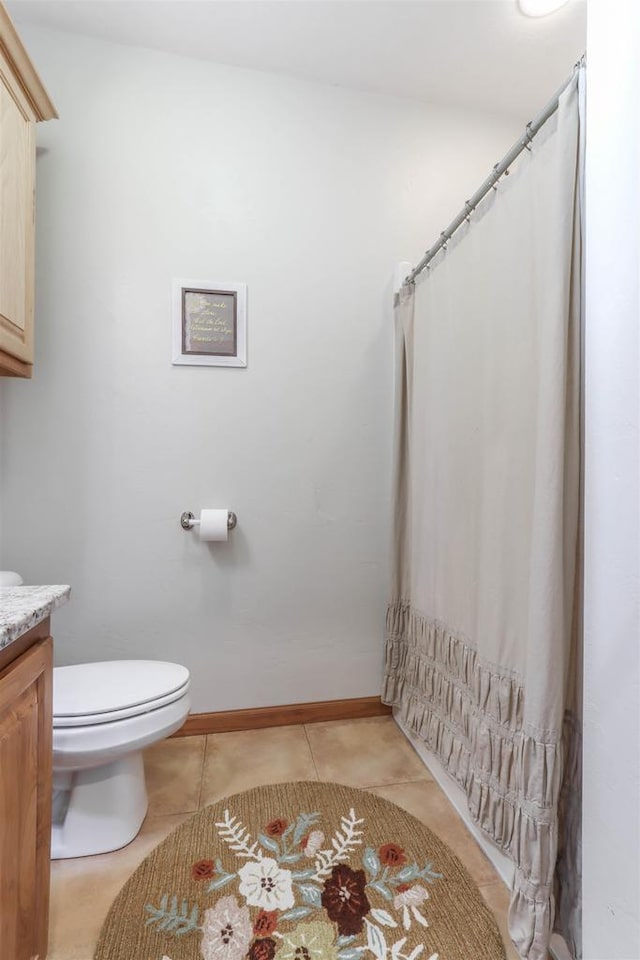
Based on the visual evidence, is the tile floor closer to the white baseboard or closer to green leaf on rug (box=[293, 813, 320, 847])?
the white baseboard

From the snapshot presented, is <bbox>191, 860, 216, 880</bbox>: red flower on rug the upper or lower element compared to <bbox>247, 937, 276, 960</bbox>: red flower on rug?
lower

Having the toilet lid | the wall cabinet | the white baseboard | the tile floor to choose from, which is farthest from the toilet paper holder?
the white baseboard

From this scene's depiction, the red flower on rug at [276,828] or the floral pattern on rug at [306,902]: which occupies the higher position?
the floral pattern on rug at [306,902]

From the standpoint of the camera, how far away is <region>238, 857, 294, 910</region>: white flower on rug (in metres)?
1.12

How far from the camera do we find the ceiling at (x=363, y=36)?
1.60 metres

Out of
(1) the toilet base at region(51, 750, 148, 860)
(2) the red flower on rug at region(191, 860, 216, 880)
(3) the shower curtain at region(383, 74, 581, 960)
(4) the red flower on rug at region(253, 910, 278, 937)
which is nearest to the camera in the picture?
(3) the shower curtain at region(383, 74, 581, 960)

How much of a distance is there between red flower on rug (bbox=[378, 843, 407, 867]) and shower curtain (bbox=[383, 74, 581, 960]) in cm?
24

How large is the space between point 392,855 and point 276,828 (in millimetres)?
354

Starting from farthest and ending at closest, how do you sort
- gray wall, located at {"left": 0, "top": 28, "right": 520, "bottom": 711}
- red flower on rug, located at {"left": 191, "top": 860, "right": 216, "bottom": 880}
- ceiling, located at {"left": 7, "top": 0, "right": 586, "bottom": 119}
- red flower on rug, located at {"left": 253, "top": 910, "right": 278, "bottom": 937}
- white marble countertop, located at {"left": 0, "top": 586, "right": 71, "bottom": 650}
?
gray wall, located at {"left": 0, "top": 28, "right": 520, "bottom": 711}
ceiling, located at {"left": 7, "top": 0, "right": 586, "bottom": 119}
red flower on rug, located at {"left": 191, "top": 860, "right": 216, "bottom": 880}
red flower on rug, located at {"left": 253, "top": 910, "right": 278, "bottom": 937}
white marble countertop, located at {"left": 0, "top": 586, "right": 71, "bottom": 650}

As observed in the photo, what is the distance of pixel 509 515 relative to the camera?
1.14m

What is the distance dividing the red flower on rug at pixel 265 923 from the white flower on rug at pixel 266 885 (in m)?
0.01

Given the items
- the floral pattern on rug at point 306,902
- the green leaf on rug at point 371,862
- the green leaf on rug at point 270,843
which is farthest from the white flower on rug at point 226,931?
the green leaf on rug at point 371,862

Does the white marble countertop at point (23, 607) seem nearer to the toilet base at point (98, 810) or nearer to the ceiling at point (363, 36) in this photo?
the toilet base at point (98, 810)

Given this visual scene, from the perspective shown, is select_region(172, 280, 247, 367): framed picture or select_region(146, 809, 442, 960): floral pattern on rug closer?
select_region(146, 809, 442, 960): floral pattern on rug
